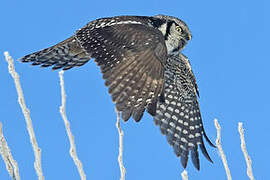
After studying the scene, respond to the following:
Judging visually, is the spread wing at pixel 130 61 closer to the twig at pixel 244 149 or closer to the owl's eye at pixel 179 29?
the owl's eye at pixel 179 29

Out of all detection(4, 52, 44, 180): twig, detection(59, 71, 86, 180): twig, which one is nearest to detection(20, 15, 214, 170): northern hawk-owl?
detection(59, 71, 86, 180): twig

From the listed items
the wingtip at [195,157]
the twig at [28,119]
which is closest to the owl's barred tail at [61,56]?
the wingtip at [195,157]

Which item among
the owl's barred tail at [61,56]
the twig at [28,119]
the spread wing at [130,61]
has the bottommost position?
the twig at [28,119]

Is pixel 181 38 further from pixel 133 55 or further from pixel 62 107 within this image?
pixel 62 107

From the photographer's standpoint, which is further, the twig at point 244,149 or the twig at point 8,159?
the twig at point 244,149

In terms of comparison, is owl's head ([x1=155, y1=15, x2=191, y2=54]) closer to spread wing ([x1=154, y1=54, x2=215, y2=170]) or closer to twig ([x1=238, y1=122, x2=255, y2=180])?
spread wing ([x1=154, y1=54, x2=215, y2=170])

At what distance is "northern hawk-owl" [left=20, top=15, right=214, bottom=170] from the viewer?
444 cm

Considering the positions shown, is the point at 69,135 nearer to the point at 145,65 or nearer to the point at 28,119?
the point at 28,119

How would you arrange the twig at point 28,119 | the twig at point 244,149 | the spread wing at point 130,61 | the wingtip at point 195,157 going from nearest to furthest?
the twig at point 28,119, the twig at point 244,149, the spread wing at point 130,61, the wingtip at point 195,157

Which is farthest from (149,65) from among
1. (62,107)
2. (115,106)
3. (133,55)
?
(62,107)

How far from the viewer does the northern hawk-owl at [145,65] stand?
4441 mm

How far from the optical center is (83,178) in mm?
2822

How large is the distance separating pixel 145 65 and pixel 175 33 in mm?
1642

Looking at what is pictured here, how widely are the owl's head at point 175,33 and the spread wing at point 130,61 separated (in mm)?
849
